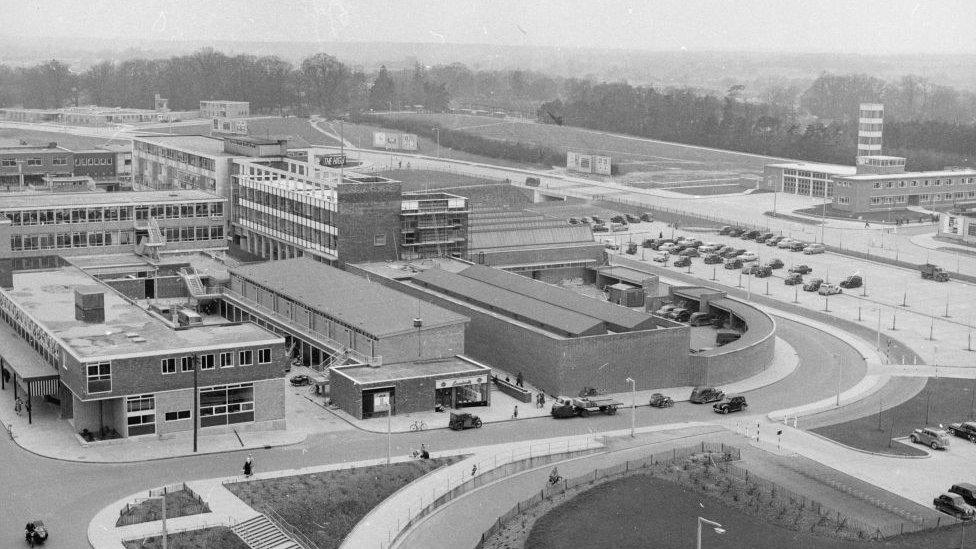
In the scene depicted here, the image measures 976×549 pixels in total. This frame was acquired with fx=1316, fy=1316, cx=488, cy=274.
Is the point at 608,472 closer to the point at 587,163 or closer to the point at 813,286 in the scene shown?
the point at 813,286

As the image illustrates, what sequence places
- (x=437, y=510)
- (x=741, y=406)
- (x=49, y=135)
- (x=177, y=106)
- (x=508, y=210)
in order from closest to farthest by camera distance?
1. (x=437, y=510)
2. (x=741, y=406)
3. (x=508, y=210)
4. (x=49, y=135)
5. (x=177, y=106)

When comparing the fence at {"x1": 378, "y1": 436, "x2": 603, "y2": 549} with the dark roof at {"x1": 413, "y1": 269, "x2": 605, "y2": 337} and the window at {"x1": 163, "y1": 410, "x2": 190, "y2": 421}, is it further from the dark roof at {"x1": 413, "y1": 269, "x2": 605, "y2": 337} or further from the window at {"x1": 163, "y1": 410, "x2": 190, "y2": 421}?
the window at {"x1": 163, "y1": 410, "x2": 190, "y2": 421}

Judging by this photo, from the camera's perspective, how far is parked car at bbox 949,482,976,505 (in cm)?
2972

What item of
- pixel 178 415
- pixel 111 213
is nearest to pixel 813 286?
pixel 111 213

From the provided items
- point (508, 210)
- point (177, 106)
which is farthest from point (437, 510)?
point (177, 106)

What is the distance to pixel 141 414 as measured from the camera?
33125mm

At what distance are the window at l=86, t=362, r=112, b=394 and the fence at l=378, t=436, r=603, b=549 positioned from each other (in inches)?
338

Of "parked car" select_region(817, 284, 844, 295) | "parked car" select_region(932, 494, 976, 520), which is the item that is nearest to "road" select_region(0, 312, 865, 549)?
"parked car" select_region(932, 494, 976, 520)

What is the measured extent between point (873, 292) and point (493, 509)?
32.4 meters

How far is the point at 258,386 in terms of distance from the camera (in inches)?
1359

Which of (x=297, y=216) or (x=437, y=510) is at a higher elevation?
(x=297, y=216)

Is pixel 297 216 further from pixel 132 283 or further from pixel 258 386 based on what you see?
pixel 258 386

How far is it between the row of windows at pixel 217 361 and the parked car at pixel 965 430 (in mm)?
18340

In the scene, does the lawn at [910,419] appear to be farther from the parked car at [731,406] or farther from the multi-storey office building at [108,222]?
the multi-storey office building at [108,222]
